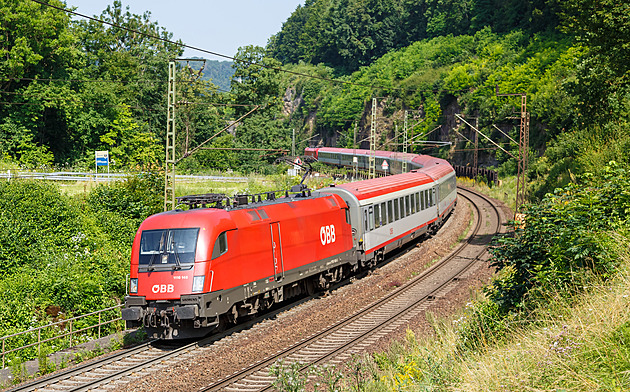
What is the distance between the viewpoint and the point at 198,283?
46.9ft

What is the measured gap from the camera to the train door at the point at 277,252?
1720 centimetres

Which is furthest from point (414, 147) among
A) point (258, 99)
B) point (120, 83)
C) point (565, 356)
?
point (565, 356)

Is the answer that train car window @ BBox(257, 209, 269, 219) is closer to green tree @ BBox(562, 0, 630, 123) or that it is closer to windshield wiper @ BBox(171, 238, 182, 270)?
windshield wiper @ BBox(171, 238, 182, 270)

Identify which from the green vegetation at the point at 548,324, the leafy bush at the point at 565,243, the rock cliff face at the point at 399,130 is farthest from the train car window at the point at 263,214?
the rock cliff face at the point at 399,130

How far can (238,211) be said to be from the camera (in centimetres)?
1603

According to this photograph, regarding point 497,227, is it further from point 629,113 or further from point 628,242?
point 628,242

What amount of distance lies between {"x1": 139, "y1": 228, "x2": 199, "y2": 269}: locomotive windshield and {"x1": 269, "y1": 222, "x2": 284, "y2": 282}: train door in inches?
122

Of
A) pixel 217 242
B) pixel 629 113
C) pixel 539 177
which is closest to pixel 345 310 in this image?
pixel 217 242

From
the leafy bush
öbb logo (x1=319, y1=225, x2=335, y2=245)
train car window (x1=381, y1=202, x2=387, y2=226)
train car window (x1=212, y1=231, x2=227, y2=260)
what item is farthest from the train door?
train car window (x1=381, y1=202, x2=387, y2=226)

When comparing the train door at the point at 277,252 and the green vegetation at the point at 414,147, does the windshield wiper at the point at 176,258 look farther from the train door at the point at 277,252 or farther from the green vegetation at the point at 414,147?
the green vegetation at the point at 414,147

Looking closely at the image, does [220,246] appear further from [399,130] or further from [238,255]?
[399,130]

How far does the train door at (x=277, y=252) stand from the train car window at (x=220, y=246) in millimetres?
2286

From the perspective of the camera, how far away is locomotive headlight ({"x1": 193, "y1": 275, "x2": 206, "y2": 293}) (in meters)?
14.3

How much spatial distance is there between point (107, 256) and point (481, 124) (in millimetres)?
56280
